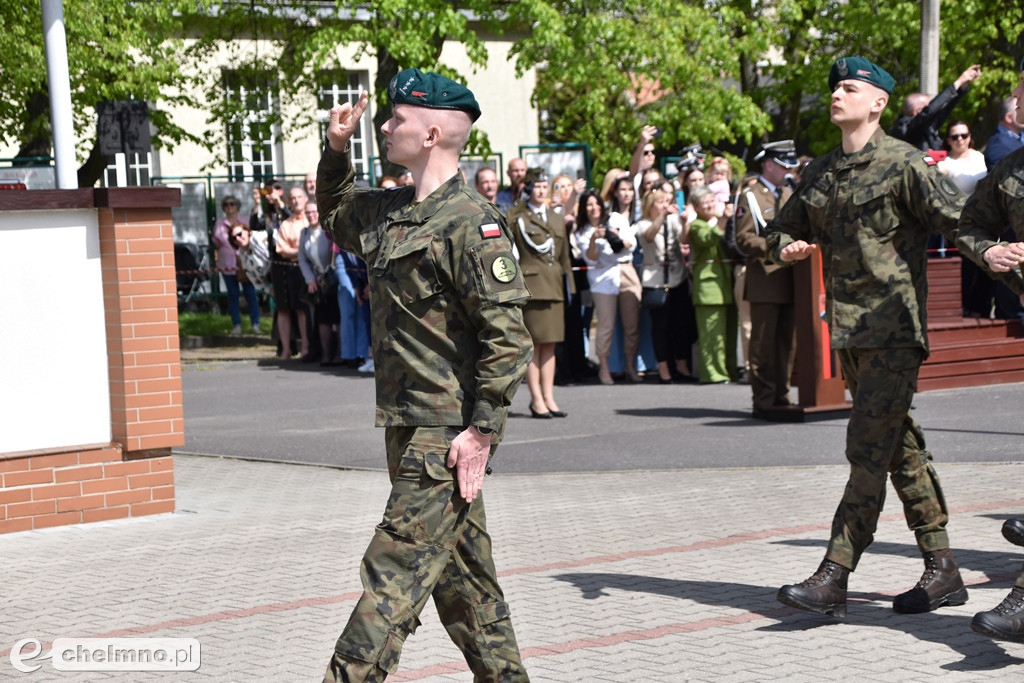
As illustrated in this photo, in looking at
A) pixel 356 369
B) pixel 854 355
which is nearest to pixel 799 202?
pixel 854 355

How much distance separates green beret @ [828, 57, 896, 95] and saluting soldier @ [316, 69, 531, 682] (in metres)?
2.30

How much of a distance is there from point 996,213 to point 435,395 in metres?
2.47

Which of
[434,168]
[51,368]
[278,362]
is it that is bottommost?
[278,362]

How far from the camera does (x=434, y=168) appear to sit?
4.50 meters

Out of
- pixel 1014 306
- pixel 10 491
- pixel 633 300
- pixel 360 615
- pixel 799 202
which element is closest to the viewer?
pixel 360 615

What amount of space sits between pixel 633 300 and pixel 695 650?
9.34 m

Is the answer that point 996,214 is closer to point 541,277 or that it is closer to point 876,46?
point 541,277

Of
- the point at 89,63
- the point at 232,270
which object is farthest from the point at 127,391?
the point at 232,270

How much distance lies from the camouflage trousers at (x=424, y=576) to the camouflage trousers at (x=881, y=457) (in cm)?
196

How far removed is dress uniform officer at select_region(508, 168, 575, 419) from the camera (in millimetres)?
12406

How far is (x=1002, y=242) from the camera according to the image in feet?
18.4

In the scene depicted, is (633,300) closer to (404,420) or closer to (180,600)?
(180,600)

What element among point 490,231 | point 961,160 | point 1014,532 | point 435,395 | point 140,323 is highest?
point 961,160

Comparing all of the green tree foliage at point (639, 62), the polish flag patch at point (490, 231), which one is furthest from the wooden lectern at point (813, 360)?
the green tree foliage at point (639, 62)
